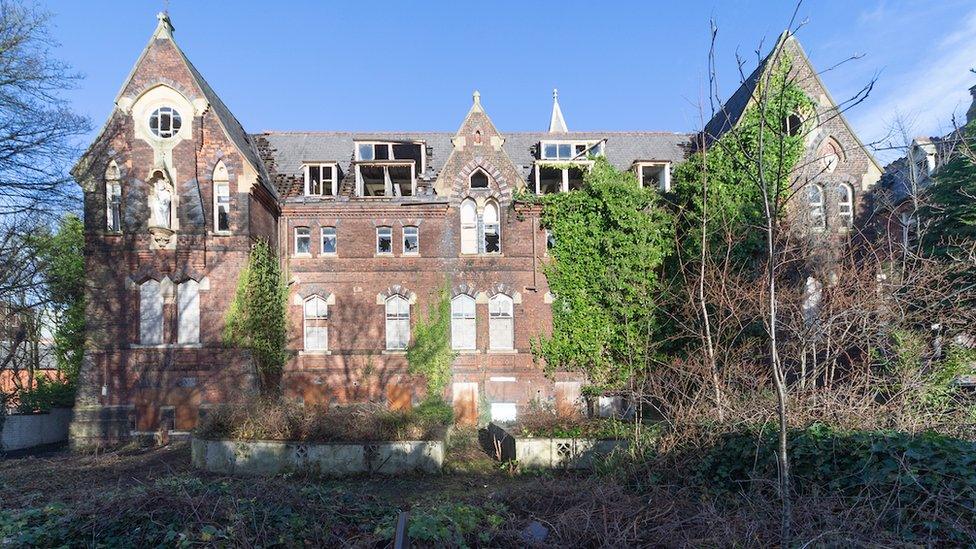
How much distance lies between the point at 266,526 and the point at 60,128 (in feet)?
52.9

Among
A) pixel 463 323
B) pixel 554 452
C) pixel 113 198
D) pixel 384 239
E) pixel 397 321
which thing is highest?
pixel 113 198

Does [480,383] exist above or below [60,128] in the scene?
below

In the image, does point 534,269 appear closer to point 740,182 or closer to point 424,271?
point 424,271

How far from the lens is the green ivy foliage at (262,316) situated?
18.9 m

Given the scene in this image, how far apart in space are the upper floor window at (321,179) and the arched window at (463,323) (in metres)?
6.91

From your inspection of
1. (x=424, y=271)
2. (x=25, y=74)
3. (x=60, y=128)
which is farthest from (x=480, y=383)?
(x=25, y=74)

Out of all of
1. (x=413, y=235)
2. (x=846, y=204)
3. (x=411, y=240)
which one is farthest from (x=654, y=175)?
(x=411, y=240)

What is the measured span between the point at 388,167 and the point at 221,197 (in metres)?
6.57

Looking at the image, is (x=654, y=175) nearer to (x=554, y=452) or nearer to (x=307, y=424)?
(x=554, y=452)

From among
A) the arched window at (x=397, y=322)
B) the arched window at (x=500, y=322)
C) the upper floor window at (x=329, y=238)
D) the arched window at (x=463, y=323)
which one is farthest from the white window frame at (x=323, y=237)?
the arched window at (x=500, y=322)

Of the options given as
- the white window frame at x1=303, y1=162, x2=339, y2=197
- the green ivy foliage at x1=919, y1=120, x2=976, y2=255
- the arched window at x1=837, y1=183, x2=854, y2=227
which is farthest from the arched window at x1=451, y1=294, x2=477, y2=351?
the green ivy foliage at x1=919, y1=120, x2=976, y2=255

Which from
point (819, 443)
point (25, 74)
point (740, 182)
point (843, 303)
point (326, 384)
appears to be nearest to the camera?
point (819, 443)

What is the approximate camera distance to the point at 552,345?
2111 centimetres

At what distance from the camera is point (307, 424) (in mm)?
13719
